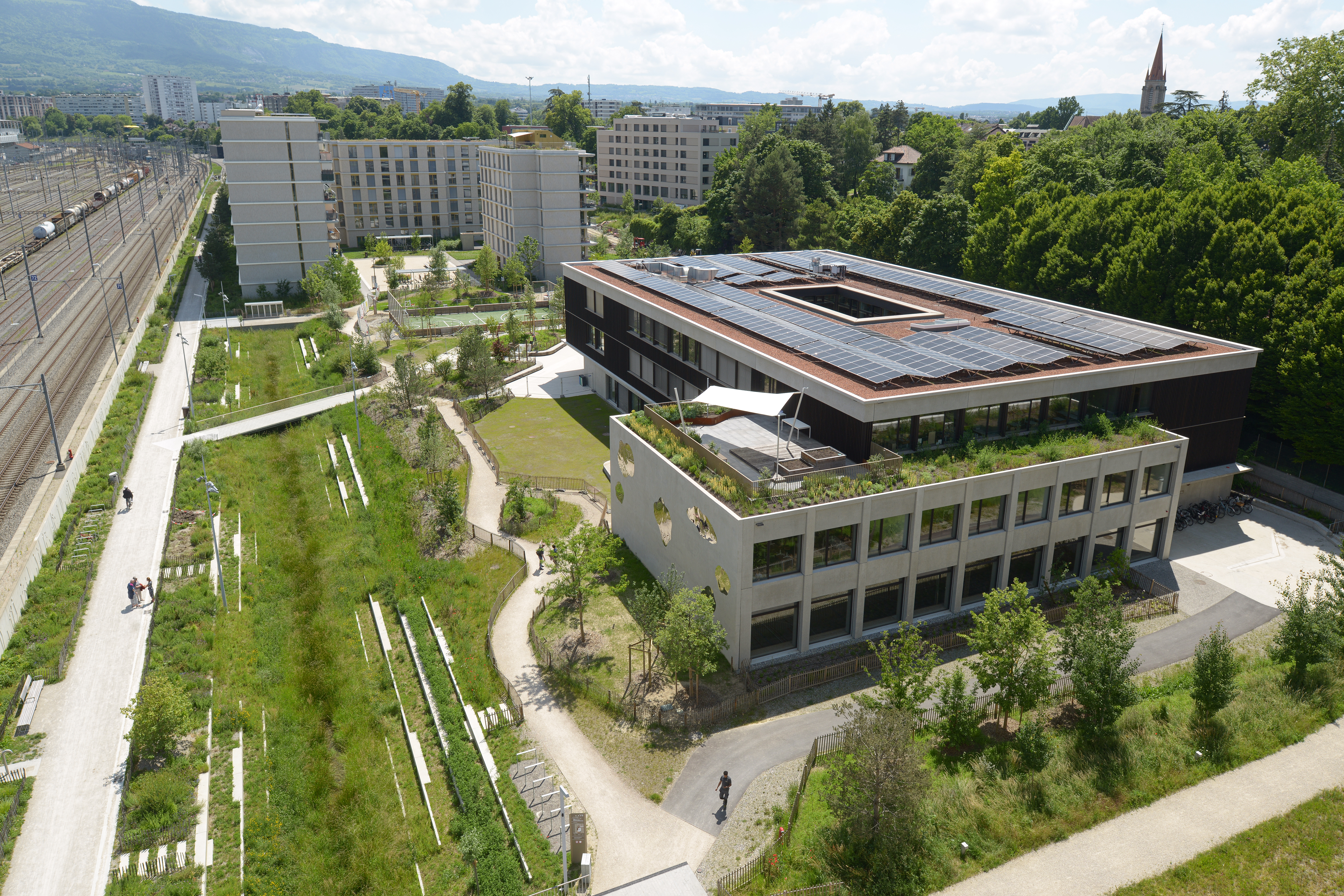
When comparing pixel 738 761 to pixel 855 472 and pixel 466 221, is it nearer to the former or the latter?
pixel 855 472

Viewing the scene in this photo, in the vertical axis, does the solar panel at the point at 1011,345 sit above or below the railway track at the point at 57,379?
above

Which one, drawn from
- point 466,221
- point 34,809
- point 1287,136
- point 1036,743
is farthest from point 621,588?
point 466,221

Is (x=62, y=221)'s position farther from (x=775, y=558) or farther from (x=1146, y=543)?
(x=1146, y=543)

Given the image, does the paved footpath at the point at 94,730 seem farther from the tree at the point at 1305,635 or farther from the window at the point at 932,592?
the tree at the point at 1305,635

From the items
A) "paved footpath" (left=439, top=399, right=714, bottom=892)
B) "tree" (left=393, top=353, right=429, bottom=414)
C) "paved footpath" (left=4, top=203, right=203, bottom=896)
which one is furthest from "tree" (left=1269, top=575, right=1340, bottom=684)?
"tree" (left=393, top=353, right=429, bottom=414)

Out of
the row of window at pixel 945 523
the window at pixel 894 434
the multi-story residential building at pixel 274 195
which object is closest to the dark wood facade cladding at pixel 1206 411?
the row of window at pixel 945 523

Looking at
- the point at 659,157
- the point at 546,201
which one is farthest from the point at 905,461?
the point at 659,157

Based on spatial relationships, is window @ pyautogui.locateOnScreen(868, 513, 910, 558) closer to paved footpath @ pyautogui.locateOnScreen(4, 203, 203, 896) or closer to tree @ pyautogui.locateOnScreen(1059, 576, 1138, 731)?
tree @ pyautogui.locateOnScreen(1059, 576, 1138, 731)
